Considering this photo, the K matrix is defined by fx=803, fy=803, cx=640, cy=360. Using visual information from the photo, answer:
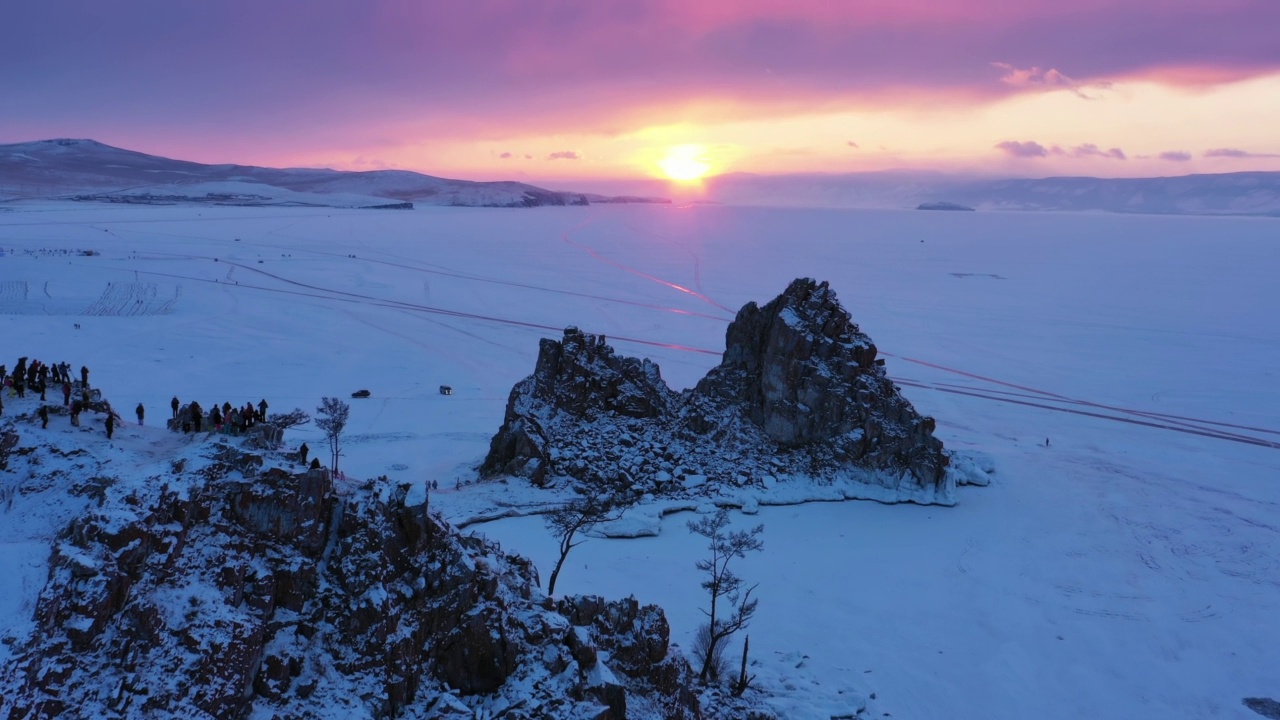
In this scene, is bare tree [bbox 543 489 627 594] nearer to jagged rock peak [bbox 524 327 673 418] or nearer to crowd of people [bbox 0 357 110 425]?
jagged rock peak [bbox 524 327 673 418]

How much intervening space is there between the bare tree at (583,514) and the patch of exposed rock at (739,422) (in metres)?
1.47

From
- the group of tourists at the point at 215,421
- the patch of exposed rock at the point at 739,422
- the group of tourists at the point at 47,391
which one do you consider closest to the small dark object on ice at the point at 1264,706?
the patch of exposed rock at the point at 739,422

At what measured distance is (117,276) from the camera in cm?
8331

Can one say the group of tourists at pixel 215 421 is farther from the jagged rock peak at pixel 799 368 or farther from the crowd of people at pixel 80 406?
the jagged rock peak at pixel 799 368

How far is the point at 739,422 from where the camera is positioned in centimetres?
4072

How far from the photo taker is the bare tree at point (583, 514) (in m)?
29.3

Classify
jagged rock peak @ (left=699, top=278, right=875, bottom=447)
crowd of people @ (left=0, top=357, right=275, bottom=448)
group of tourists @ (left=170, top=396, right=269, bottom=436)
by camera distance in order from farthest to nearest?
jagged rock peak @ (left=699, top=278, right=875, bottom=447) → group of tourists @ (left=170, top=396, right=269, bottom=436) → crowd of people @ (left=0, top=357, right=275, bottom=448)

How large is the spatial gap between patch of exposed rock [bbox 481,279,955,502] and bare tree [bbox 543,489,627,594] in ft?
4.83

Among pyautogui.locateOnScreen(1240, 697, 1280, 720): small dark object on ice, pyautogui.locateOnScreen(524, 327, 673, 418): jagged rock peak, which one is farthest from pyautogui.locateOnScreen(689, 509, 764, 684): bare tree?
pyautogui.locateOnScreen(1240, 697, 1280, 720): small dark object on ice

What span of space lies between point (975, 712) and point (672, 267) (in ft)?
343

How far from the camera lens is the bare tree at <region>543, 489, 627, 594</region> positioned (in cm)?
2928

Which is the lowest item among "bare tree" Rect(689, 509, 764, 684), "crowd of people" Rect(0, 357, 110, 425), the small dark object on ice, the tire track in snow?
the small dark object on ice

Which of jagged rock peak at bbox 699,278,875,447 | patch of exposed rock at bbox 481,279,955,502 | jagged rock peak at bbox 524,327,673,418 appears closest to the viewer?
patch of exposed rock at bbox 481,279,955,502

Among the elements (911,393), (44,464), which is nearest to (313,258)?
(911,393)
